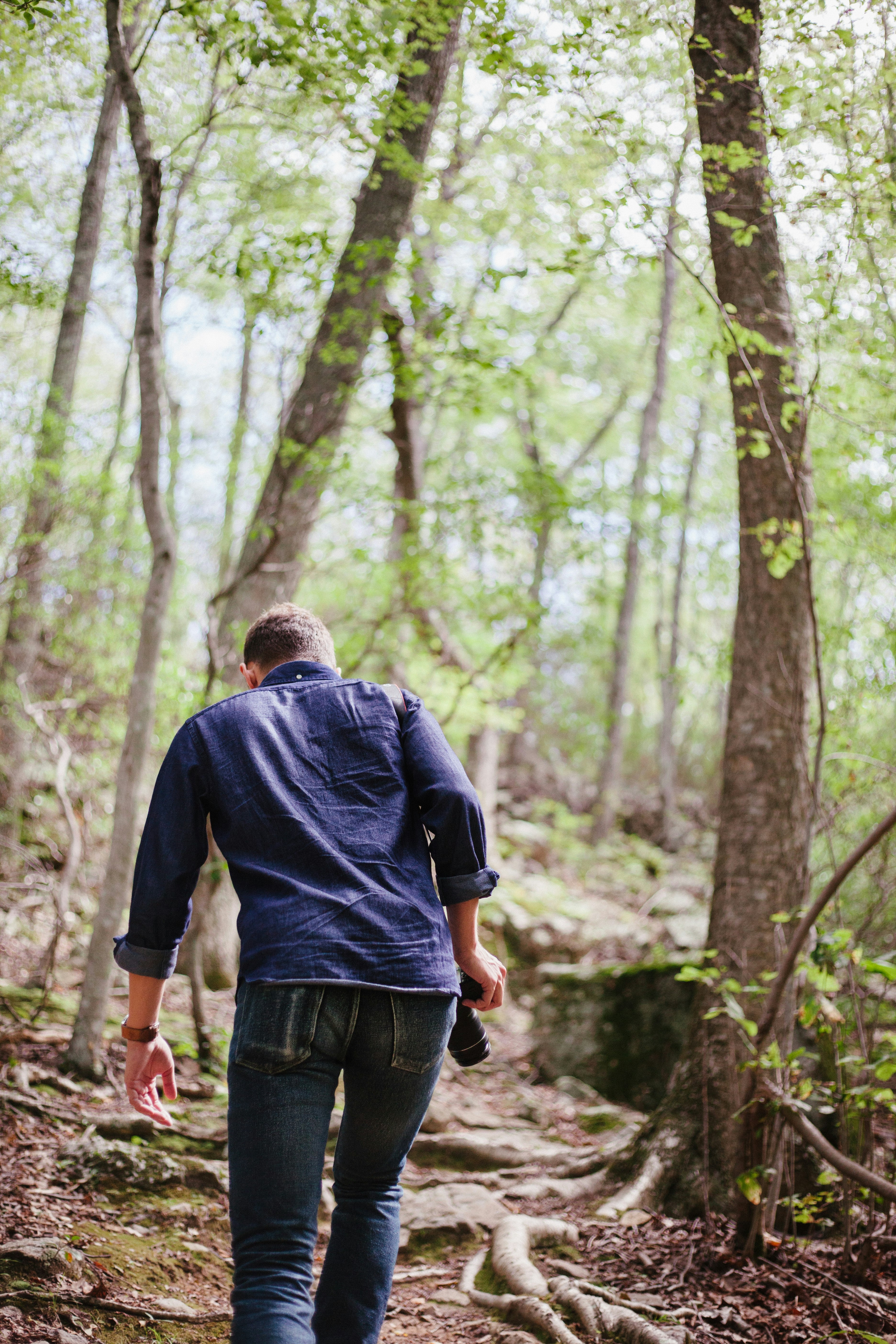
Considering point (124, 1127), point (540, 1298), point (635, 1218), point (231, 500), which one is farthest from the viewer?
point (231, 500)

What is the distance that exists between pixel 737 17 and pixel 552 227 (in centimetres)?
736

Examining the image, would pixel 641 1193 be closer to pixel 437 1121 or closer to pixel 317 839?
pixel 437 1121

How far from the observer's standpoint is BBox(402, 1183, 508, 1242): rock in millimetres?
3955

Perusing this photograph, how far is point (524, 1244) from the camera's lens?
11.8 ft

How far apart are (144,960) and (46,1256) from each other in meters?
1.35

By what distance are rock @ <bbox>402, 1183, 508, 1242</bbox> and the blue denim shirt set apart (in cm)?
251

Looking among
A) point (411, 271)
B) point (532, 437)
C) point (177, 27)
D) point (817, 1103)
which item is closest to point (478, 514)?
point (411, 271)

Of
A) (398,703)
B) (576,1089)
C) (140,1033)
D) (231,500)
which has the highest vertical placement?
(231,500)

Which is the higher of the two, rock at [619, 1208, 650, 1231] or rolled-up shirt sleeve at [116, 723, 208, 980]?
rolled-up shirt sleeve at [116, 723, 208, 980]

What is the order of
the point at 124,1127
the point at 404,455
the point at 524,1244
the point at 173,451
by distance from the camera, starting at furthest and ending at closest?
the point at 173,451 < the point at 404,455 < the point at 124,1127 < the point at 524,1244

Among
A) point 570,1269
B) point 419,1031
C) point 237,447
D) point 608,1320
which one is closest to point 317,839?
point 419,1031

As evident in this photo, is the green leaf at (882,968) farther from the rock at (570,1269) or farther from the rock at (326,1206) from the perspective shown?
the rock at (326,1206)

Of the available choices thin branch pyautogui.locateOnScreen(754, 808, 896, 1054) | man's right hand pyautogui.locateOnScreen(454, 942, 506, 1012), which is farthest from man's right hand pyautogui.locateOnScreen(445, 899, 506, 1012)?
thin branch pyautogui.locateOnScreen(754, 808, 896, 1054)

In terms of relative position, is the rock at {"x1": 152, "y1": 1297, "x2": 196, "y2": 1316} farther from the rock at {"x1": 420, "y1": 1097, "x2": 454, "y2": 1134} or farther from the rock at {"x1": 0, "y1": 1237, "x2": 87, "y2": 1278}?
the rock at {"x1": 420, "y1": 1097, "x2": 454, "y2": 1134}
